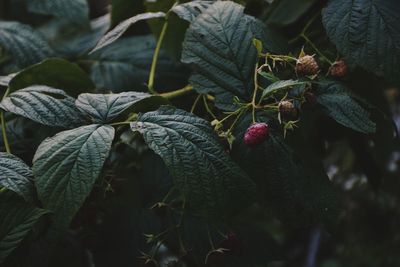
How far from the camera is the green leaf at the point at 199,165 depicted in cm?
66

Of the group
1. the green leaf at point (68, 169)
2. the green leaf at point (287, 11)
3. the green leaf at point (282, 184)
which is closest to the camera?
the green leaf at point (68, 169)

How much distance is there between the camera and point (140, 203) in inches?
40.1

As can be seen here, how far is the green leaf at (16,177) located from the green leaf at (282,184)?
0.87ft

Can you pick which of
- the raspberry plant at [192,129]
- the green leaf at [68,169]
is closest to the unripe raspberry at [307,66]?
the raspberry plant at [192,129]

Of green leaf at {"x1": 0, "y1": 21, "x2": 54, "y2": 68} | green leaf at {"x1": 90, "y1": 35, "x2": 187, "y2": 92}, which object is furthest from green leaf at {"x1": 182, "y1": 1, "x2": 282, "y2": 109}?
green leaf at {"x1": 0, "y1": 21, "x2": 54, "y2": 68}

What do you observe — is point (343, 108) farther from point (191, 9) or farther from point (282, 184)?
point (191, 9)

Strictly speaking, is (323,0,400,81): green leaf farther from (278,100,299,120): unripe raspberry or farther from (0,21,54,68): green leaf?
(0,21,54,68): green leaf

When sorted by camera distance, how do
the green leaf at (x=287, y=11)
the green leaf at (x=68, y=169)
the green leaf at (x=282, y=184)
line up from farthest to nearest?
the green leaf at (x=287, y=11)
the green leaf at (x=282, y=184)
the green leaf at (x=68, y=169)

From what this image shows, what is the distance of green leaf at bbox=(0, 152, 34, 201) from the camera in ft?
2.14

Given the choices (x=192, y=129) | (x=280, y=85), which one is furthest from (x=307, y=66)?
(x=192, y=129)

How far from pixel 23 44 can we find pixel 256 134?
1.77 feet

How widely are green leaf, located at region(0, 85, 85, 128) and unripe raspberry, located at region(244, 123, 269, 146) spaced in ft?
0.72

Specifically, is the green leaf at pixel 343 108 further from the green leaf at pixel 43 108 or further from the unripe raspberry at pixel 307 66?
the green leaf at pixel 43 108

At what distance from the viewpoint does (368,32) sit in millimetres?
806
